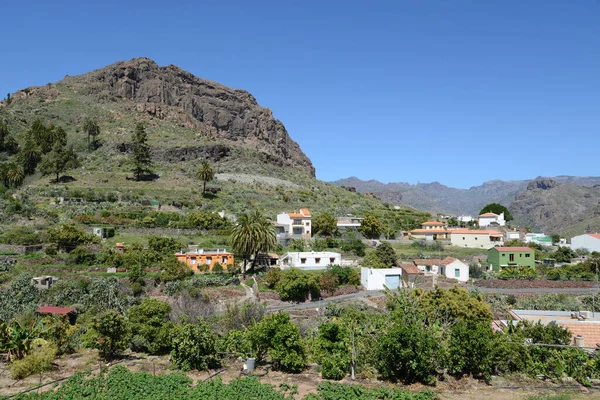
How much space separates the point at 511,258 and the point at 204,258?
117 ft

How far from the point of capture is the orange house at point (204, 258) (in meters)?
42.5

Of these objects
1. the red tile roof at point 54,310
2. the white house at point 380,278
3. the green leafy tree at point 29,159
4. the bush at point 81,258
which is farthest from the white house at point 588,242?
the green leafy tree at point 29,159

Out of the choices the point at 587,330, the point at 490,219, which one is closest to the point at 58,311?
the point at 587,330

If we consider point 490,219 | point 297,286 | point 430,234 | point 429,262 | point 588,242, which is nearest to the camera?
point 297,286

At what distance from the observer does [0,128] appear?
295 ft

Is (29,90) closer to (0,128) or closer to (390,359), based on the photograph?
(0,128)

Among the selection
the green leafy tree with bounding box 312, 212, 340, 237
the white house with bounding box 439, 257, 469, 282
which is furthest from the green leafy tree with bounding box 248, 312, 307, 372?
the green leafy tree with bounding box 312, 212, 340, 237

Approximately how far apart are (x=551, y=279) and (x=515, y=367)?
115 ft

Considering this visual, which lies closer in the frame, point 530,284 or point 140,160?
point 530,284

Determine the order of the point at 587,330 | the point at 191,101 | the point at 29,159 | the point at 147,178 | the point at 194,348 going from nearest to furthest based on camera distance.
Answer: the point at 194,348 < the point at 587,330 < the point at 29,159 < the point at 147,178 < the point at 191,101

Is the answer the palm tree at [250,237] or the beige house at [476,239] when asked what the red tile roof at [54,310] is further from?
the beige house at [476,239]

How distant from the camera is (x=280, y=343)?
15.3 metres

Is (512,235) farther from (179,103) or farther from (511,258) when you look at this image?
(179,103)

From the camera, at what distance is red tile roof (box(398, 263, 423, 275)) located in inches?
1670
